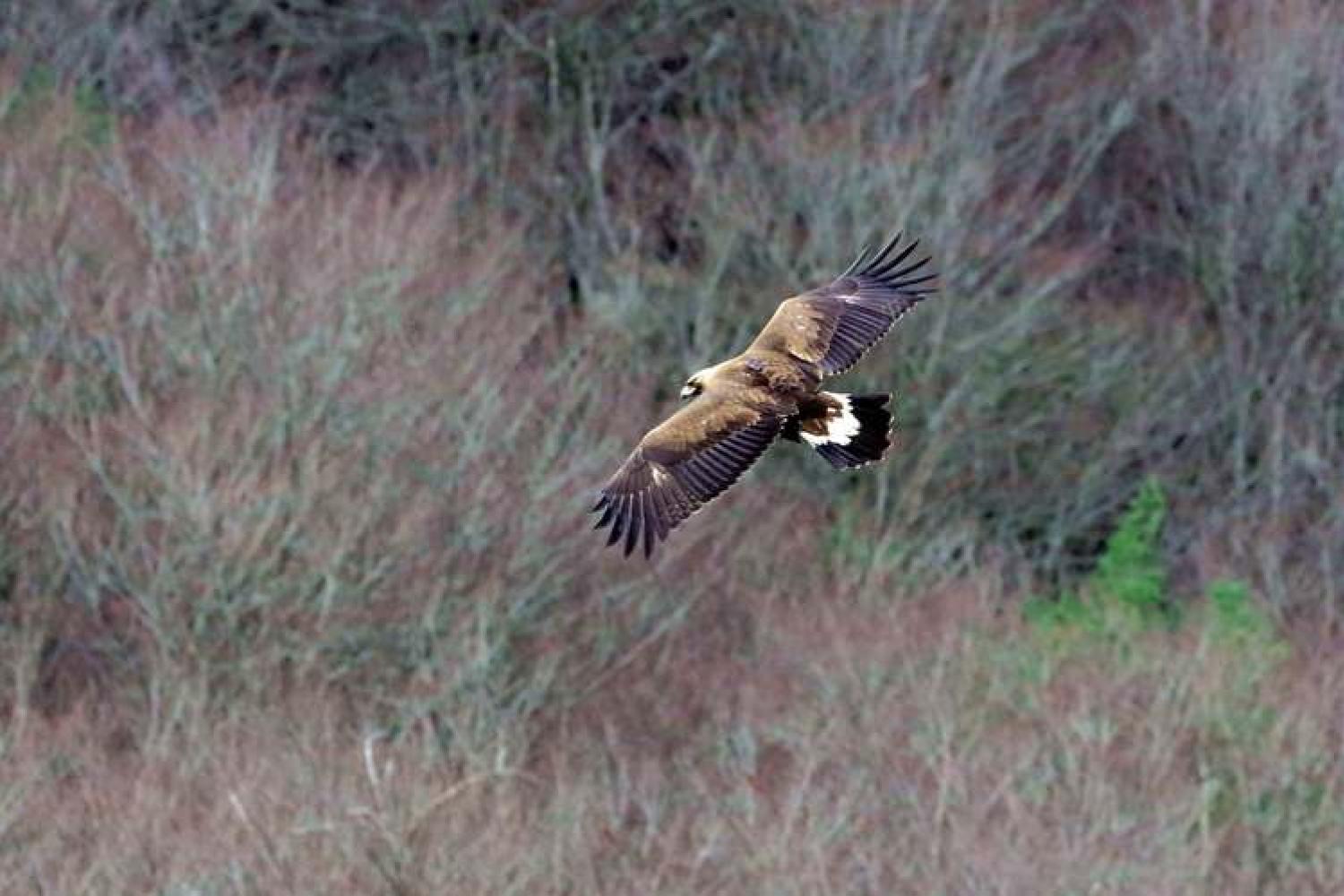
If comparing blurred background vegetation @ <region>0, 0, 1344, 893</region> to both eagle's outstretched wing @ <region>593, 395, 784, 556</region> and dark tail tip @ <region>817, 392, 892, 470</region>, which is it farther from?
eagle's outstretched wing @ <region>593, 395, 784, 556</region>

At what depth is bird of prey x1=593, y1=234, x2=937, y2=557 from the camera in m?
10.9

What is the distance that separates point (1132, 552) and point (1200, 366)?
7.99 ft

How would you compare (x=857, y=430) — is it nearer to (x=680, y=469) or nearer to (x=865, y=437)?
(x=865, y=437)

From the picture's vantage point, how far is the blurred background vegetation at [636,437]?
22.3 meters

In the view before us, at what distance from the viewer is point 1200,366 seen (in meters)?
32.0

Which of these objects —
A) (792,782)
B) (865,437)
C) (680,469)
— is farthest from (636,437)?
(680,469)

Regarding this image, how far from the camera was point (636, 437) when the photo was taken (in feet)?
88.2

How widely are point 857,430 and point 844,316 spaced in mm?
954

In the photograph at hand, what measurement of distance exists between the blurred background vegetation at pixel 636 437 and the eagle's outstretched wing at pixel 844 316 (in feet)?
23.5

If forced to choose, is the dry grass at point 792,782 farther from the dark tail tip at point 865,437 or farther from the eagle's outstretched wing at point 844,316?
the dark tail tip at point 865,437

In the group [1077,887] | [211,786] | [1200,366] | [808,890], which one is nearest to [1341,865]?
[1077,887]

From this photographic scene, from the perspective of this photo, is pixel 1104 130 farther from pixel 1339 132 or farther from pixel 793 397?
pixel 793 397

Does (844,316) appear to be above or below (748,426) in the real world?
above

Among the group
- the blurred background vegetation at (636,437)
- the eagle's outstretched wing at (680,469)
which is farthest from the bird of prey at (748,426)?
the blurred background vegetation at (636,437)
